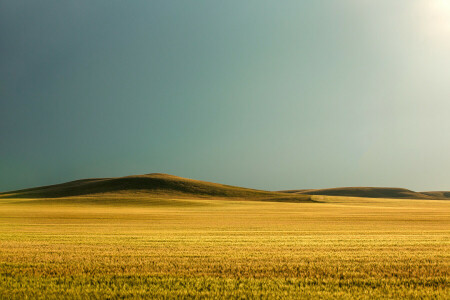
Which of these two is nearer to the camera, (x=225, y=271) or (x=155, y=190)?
(x=225, y=271)

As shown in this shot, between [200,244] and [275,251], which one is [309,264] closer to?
[275,251]

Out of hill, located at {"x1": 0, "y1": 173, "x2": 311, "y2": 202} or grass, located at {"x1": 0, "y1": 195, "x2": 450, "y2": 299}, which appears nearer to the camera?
grass, located at {"x1": 0, "y1": 195, "x2": 450, "y2": 299}

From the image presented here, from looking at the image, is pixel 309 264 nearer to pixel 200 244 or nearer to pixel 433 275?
pixel 433 275

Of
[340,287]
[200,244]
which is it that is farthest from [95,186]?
[340,287]

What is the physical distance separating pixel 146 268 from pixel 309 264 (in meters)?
5.29

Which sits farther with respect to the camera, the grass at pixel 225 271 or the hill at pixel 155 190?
the hill at pixel 155 190

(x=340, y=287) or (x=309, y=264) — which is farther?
(x=309, y=264)

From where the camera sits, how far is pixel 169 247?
52.1 feet

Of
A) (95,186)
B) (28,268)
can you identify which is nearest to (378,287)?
(28,268)

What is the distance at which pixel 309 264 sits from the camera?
452 inches

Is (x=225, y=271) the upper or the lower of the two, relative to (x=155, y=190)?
upper

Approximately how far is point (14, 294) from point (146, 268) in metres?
3.72

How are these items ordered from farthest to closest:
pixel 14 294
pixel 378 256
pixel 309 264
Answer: pixel 378 256 < pixel 309 264 < pixel 14 294

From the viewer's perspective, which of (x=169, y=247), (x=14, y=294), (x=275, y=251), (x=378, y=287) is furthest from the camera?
(x=169, y=247)
